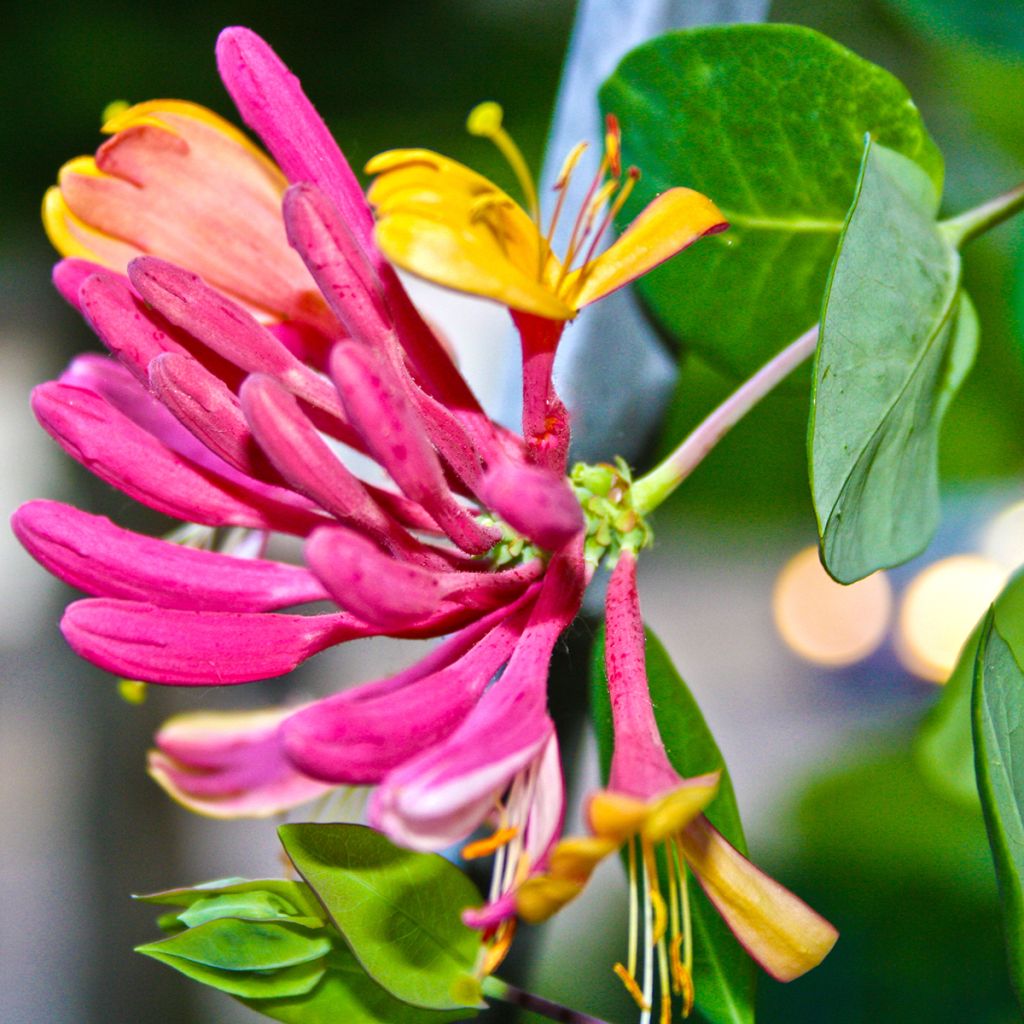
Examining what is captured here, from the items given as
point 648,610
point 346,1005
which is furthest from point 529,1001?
point 648,610

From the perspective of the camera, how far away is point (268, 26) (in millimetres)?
1322

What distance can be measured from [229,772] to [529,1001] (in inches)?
7.2

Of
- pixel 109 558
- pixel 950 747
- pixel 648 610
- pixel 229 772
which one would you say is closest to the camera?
pixel 109 558

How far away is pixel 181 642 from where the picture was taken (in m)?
0.35

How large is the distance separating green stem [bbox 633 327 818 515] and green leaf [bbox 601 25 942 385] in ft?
0.27

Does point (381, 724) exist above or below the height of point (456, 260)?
below

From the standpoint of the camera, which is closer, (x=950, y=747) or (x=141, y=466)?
(x=141, y=466)

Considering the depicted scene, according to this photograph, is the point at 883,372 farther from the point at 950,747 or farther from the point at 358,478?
the point at 950,747

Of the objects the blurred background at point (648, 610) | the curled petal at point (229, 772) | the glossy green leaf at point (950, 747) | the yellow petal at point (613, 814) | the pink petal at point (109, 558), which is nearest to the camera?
the yellow petal at point (613, 814)

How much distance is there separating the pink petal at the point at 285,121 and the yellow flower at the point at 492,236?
0.11 ft

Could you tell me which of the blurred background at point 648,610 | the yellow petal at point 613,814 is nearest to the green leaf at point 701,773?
the blurred background at point 648,610

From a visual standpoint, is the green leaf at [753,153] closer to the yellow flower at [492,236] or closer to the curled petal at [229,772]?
the yellow flower at [492,236]

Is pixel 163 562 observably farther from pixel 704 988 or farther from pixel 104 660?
pixel 704 988

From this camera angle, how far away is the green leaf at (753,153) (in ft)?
1.35
